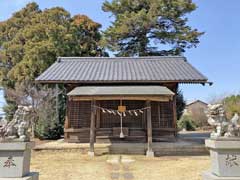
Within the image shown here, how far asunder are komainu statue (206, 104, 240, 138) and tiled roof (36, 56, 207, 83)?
668 cm

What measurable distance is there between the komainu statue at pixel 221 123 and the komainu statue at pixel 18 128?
3.49 m

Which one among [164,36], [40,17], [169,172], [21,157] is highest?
[40,17]

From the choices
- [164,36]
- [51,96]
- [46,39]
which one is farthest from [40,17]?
[164,36]

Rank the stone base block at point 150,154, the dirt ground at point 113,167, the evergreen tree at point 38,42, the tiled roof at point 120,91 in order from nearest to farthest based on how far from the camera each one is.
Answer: the dirt ground at point 113,167 < the stone base block at point 150,154 < the tiled roof at point 120,91 < the evergreen tree at point 38,42

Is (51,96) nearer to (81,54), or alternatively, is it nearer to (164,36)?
(81,54)

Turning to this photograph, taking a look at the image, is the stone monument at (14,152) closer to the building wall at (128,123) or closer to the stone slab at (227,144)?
the stone slab at (227,144)

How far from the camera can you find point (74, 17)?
23.5m

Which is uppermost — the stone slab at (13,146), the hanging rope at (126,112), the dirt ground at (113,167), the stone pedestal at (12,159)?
the hanging rope at (126,112)

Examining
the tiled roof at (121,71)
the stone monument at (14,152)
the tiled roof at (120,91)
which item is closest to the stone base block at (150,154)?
the tiled roof at (120,91)

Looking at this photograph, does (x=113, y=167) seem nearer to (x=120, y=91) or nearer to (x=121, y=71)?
(x=120, y=91)

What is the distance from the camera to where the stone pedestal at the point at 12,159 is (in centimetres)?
468

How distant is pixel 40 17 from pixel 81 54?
427cm

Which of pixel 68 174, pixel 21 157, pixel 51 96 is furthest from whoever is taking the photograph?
pixel 51 96

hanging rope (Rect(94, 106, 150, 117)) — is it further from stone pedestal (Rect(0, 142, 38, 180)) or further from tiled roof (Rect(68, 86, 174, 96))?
stone pedestal (Rect(0, 142, 38, 180))
